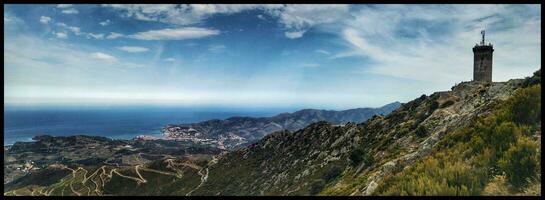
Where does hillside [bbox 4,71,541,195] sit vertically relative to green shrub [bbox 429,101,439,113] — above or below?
below

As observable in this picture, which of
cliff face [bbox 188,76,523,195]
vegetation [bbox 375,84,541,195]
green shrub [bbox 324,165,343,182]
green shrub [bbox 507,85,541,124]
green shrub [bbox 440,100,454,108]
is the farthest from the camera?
green shrub [bbox 440,100,454,108]

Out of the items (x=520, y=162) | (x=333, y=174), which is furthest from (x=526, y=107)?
(x=333, y=174)

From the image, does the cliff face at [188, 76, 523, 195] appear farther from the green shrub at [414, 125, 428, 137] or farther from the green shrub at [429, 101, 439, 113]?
the green shrub at [414, 125, 428, 137]

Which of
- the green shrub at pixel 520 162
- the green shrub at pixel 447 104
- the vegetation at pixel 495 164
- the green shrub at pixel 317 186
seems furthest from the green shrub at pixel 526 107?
the green shrub at pixel 447 104

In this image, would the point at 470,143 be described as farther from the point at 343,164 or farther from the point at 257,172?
the point at 257,172

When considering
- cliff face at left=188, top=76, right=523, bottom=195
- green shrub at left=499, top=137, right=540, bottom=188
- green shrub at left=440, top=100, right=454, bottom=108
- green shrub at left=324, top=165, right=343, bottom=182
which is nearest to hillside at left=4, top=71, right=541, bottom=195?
green shrub at left=499, top=137, right=540, bottom=188

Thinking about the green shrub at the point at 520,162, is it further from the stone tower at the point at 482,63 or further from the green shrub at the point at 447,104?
the stone tower at the point at 482,63

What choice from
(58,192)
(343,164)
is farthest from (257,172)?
(58,192)

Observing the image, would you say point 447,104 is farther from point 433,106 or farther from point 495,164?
point 495,164
